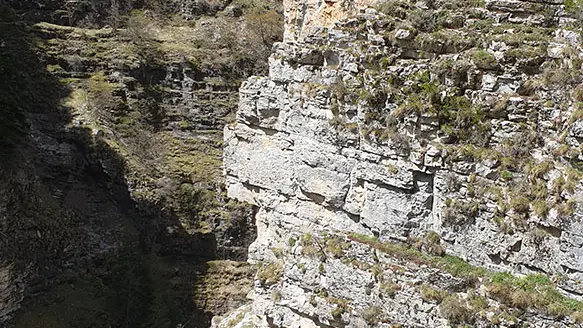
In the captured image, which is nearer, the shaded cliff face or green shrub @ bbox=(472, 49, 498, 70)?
green shrub @ bbox=(472, 49, 498, 70)

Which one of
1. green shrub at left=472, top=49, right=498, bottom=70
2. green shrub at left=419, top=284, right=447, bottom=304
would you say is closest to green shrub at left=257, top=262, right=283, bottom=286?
green shrub at left=419, top=284, right=447, bottom=304

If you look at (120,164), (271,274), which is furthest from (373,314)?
(120,164)

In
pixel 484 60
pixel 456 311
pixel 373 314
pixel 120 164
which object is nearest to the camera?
pixel 456 311

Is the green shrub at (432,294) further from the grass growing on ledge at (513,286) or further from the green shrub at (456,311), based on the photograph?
the grass growing on ledge at (513,286)

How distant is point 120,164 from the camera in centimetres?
2578

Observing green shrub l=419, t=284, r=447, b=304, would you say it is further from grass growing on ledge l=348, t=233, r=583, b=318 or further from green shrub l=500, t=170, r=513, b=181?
green shrub l=500, t=170, r=513, b=181

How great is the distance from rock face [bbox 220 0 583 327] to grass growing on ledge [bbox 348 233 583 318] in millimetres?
69

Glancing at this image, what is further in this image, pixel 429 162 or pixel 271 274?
pixel 271 274

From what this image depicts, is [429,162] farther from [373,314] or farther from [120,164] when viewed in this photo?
[120,164]

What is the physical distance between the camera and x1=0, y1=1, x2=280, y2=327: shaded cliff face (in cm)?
2039

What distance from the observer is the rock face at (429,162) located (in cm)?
1084

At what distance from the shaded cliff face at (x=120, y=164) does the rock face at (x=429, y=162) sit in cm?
806

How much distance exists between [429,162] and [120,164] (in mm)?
17090

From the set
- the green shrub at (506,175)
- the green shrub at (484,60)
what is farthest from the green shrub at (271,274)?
the green shrub at (484,60)
